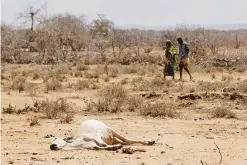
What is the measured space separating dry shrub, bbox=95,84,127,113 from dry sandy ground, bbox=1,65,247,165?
420 mm

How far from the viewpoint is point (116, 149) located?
8.27m

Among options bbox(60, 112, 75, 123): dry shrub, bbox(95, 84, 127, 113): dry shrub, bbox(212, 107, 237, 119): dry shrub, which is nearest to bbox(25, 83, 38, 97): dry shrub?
bbox(95, 84, 127, 113): dry shrub

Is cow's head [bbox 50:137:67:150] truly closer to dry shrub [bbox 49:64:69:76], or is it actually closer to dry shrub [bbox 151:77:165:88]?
dry shrub [bbox 151:77:165:88]

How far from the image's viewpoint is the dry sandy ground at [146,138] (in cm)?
772

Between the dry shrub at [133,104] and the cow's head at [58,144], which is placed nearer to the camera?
the cow's head at [58,144]

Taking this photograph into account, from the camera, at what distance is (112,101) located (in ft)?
44.9

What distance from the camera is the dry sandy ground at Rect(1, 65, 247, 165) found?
7719 mm

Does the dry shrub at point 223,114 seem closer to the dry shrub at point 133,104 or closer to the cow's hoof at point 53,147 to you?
the dry shrub at point 133,104

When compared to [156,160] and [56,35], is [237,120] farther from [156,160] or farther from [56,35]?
[56,35]

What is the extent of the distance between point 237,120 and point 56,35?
2306cm

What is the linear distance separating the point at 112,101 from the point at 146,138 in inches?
174

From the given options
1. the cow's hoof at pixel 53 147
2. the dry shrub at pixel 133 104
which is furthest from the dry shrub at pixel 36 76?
the cow's hoof at pixel 53 147

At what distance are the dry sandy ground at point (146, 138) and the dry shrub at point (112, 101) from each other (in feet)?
1.38

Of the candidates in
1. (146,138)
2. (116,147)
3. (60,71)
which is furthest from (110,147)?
(60,71)
